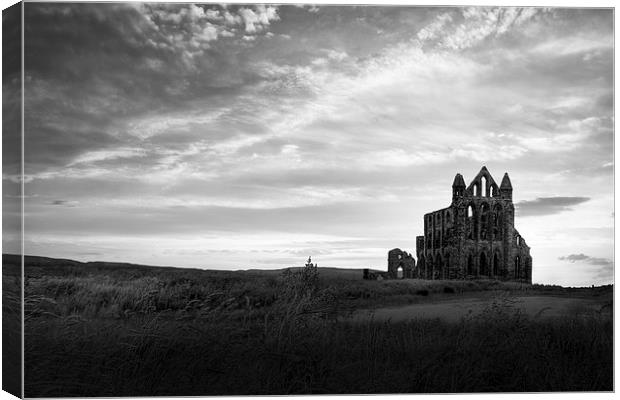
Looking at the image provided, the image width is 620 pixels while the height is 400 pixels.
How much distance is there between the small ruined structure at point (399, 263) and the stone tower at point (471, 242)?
1.02 feet

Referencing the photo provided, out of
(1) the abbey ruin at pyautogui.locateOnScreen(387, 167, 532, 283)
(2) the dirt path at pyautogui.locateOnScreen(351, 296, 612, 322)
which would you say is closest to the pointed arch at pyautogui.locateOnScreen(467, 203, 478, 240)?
(1) the abbey ruin at pyautogui.locateOnScreen(387, 167, 532, 283)

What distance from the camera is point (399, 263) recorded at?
20609 mm

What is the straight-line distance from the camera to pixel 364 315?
363 inches

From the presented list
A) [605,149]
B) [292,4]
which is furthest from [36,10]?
[605,149]

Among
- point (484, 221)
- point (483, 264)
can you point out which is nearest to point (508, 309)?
point (483, 264)

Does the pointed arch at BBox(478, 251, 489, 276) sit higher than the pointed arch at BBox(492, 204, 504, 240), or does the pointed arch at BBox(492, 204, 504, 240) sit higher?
the pointed arch at BBox(492, 204, 504, 240)

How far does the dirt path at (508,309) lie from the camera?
9.27 meters

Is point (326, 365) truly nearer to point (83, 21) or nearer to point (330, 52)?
point (330, 52)

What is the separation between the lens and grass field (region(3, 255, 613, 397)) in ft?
25.2

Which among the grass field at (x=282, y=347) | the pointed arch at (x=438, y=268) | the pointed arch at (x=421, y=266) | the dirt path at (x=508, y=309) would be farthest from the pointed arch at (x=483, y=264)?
the grass field at (x=282, y=347)

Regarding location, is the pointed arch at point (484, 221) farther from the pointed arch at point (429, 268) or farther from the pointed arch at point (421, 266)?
the pointed arch at point (421, 266)

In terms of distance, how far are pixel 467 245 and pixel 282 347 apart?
12131mm

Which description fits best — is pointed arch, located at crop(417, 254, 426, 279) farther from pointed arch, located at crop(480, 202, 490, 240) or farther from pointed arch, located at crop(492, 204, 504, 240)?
pointed arch, located at crop(492, 204, 504, 240)

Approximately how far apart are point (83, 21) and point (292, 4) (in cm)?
244
